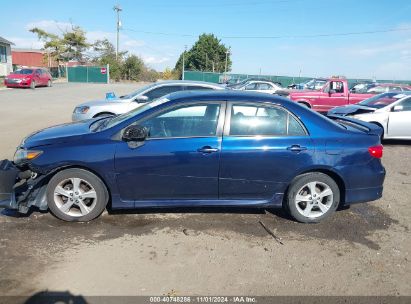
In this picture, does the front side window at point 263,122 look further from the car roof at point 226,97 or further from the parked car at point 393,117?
the parked car at point 393,117

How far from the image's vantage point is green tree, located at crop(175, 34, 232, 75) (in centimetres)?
7381

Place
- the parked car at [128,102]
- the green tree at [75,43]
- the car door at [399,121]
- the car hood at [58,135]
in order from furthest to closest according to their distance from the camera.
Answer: the green tree at [75,43] → the car door at [399,121] → the parked car at [128,102] → the car hood at [58,135]

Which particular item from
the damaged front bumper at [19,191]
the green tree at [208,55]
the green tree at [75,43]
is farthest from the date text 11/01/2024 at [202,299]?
the green tree at [208,55]

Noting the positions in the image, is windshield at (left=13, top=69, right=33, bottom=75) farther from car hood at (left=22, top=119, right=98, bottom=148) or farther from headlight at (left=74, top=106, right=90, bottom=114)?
car hood at (left=22, top=119, right=98, bottom=148)

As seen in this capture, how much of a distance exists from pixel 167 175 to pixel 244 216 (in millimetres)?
1198

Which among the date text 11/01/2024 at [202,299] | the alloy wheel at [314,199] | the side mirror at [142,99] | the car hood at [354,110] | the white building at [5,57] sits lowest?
the date text 11/01/2024 at [202,299]

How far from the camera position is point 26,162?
4.47 meters

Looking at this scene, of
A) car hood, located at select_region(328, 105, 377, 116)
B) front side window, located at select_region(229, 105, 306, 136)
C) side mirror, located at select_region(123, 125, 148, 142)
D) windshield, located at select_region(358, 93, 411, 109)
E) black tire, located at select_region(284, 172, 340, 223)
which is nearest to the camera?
side mirror, located at select_region(123, 125, 148, 142)

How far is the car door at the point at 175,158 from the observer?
175 inches

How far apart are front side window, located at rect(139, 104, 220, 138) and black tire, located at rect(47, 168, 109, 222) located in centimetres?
83

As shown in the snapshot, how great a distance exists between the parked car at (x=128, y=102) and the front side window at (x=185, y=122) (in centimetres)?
463

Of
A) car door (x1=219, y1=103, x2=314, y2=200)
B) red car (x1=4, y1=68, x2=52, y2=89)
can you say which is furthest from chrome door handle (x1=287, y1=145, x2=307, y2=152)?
red car (x1=4, y1=68, x2=52, y2=89)

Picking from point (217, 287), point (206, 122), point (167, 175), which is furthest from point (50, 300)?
point (206, 122)

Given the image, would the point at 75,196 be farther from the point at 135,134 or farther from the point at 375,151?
the point at 375,151
